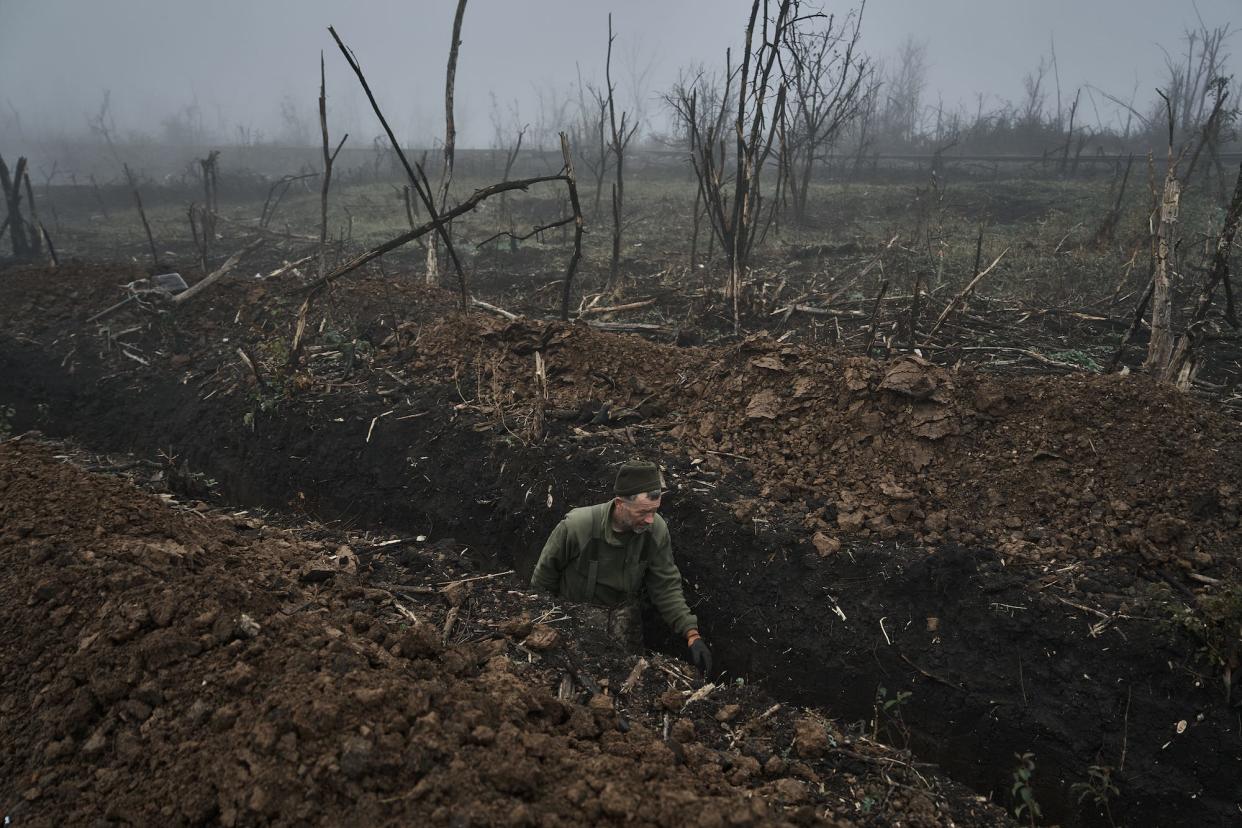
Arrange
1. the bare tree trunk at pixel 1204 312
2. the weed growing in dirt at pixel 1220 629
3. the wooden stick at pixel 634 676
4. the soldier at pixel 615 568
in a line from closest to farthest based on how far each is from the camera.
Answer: the wooden stick at pixel 634 676 → the weed growing in dirt at pixel 1220 629 → the soldier at pixel 615 568 → the bare tree trunk at pixel 1204 312

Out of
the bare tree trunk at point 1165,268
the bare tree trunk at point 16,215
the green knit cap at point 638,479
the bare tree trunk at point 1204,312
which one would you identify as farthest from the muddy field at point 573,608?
the bare tree trunk at point 16,215

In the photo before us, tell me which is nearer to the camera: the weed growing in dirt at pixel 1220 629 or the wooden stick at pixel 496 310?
the weed growing in dirt at pixel 1220 629

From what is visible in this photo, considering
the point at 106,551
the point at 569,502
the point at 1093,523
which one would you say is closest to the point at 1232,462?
the point at 1093,523

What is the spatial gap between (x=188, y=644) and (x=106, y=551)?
3.57 ft

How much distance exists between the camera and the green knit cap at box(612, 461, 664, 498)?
12.5 ft

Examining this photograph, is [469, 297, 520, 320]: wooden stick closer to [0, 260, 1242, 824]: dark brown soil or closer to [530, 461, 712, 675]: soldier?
[0, 260, 1242, 824]: dark brown soil

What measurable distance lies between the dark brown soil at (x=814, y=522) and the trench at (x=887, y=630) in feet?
0.05

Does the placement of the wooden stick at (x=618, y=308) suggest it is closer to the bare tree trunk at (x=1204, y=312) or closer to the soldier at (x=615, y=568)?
the soldier at (x=615, y=568)

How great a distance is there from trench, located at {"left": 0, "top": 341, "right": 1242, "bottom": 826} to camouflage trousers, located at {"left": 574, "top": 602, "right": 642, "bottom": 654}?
0.43 meters

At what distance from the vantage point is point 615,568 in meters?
4.13

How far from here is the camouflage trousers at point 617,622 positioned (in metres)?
3.63

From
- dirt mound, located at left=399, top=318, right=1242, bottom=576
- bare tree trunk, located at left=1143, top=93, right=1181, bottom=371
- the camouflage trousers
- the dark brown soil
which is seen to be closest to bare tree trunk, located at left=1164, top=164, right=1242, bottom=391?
bare tree trunk, located at left=1143, top=93, right=1181, bottom=371

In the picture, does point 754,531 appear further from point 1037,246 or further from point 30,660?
point 1037,246

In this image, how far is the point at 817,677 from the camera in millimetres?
4164
